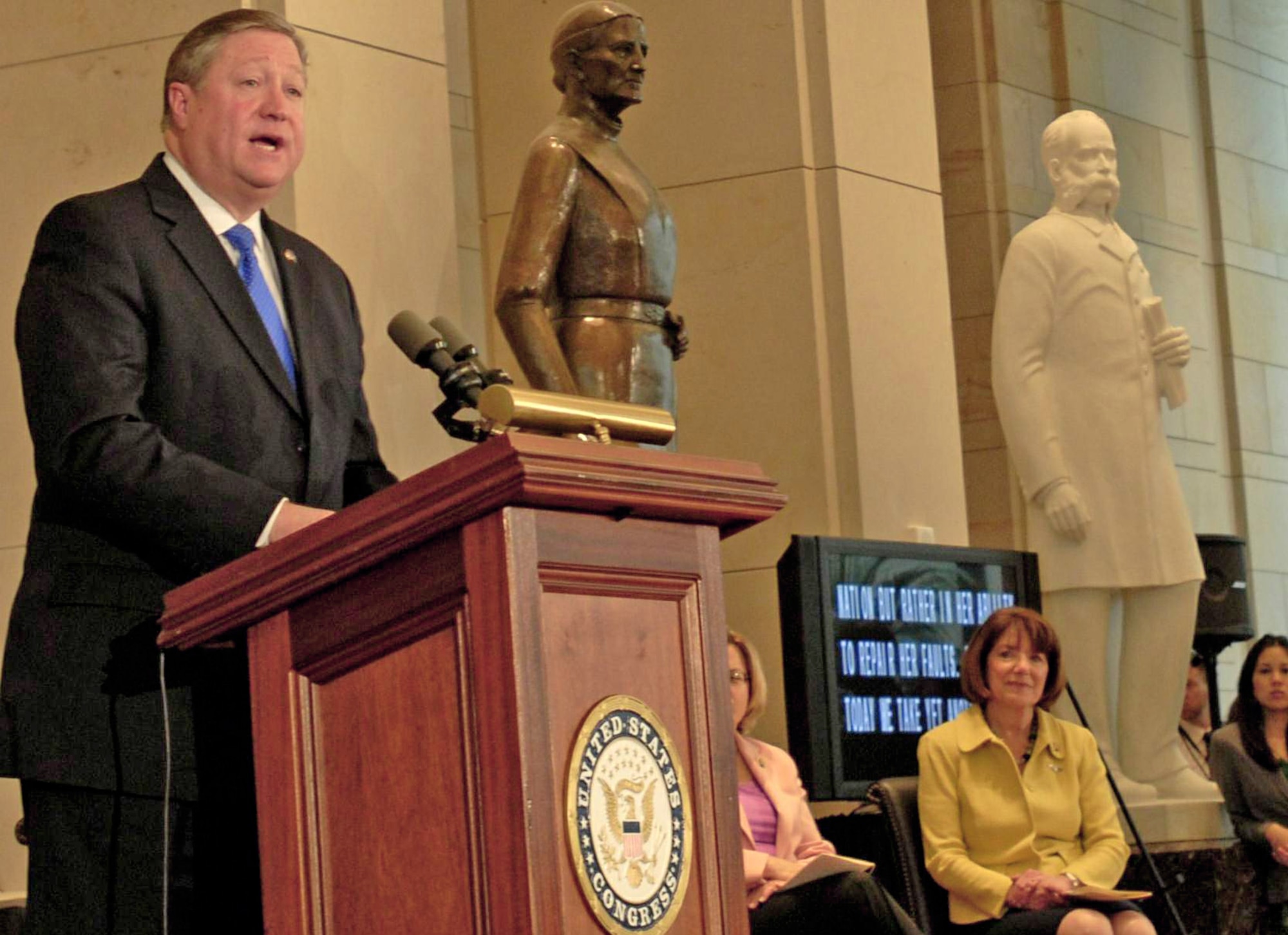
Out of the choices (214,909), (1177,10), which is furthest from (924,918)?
(1177,10)

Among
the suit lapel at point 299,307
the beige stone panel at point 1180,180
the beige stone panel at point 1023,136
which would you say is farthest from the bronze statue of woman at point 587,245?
the beige stone panel at point 1180,180

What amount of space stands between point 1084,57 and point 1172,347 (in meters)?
4.05

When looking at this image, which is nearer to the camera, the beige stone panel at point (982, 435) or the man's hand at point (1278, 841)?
the man's hand at point (1278, 841)

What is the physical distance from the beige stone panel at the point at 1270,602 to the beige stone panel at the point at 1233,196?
1.83m

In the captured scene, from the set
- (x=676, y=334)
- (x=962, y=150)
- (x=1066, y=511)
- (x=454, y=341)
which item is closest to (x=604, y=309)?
(x=676, y=334)

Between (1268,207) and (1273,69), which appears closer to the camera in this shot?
(1268,207)

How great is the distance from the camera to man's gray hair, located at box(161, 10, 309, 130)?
282cm

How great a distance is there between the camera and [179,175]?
9.27 feet

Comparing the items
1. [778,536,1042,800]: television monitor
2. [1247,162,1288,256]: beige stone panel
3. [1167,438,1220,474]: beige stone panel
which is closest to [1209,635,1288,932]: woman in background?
[778,536,1042,800]: television monitor

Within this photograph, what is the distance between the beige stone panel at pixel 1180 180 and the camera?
11727 mm

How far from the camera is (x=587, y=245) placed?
18.8 feet

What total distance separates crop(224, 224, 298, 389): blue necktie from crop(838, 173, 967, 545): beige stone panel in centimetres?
457

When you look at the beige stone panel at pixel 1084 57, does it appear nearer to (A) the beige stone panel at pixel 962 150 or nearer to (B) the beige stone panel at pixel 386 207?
(A) the beige stone panel at pixel 962 150

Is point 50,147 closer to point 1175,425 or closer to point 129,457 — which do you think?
point 129,457
